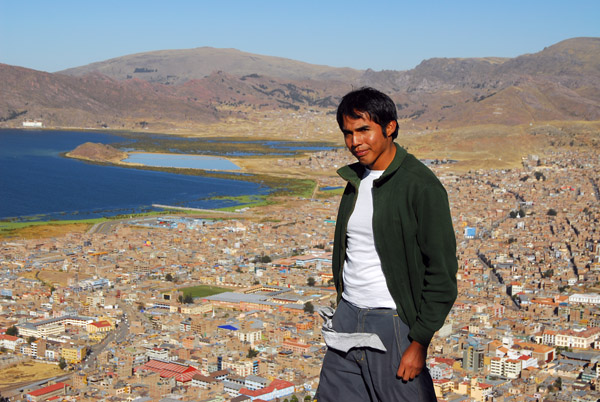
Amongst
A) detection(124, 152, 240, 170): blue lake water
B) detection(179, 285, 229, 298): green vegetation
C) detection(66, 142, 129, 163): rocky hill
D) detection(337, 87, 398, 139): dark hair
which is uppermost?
detection(337, 87, 398, 139): dark hair


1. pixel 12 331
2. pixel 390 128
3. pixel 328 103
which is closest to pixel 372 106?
pixel 390 128

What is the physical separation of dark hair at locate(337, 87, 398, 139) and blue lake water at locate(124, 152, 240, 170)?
71.4 meters

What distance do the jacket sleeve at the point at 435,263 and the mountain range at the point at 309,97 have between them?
332 ft

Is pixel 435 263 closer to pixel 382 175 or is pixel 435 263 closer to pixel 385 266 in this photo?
A: pixel 385 266

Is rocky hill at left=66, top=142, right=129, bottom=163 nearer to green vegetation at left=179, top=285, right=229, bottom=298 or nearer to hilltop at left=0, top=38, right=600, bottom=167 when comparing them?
hilltop at left=0, top=38, right=600, bottom=167

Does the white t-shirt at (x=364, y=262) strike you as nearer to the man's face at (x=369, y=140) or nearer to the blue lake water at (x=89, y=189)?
the man's face at (x=369, y=140)

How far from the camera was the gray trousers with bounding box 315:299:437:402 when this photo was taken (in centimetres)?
320

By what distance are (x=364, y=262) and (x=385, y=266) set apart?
0.10m

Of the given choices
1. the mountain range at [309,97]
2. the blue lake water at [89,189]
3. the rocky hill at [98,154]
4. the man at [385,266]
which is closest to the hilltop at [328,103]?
the mountain range at [309,97]

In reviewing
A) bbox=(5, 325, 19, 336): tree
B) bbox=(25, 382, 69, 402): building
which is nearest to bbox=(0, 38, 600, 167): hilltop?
bbox=(5, 325, 19, 336): tree

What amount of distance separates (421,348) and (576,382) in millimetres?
17462

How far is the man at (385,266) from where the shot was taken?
3.06m

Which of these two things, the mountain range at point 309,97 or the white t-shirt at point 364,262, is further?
the mountain range at point 309,97

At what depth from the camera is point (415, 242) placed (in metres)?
3.16
